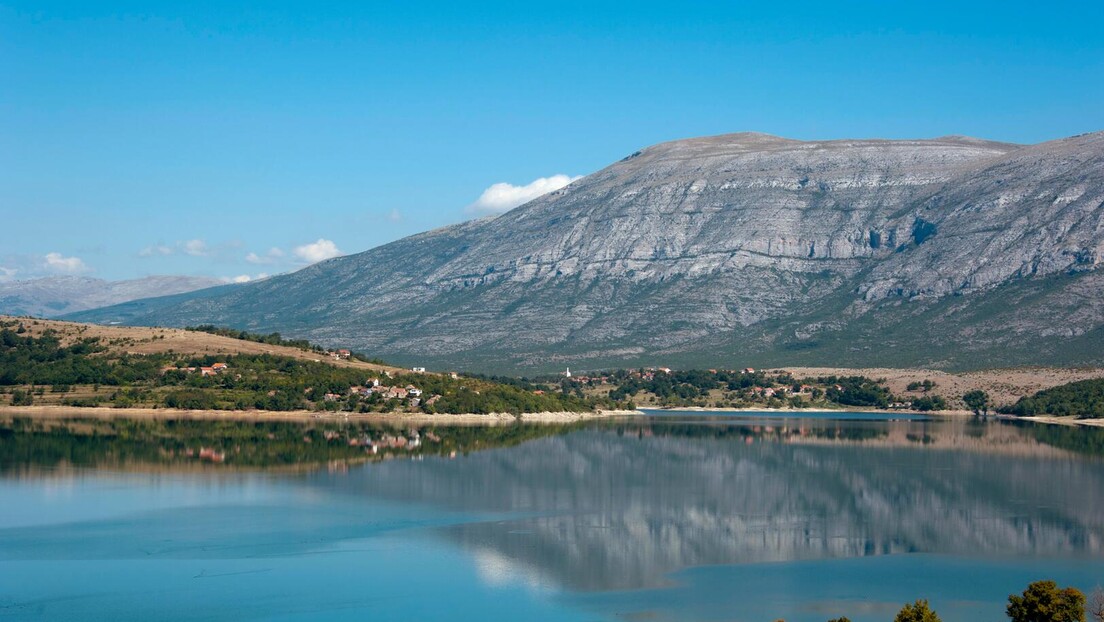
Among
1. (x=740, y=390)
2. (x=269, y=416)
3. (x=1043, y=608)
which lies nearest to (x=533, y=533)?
(x=1043, y=608)

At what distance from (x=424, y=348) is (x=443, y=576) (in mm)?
157221

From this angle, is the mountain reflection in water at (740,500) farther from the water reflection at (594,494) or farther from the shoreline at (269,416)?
the shoreline at (269,416)

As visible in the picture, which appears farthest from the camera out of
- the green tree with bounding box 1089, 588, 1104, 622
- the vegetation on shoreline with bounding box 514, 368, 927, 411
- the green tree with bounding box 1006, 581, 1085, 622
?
the vegetation on shoreline with bounding box 514, 368, 927, 411

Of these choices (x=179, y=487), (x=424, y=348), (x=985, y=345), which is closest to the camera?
(x=179, y=487)

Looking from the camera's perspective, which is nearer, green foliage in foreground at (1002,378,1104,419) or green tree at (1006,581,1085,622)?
green tree at (1006,581,1085,622)

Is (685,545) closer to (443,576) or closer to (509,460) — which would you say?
(443,576)

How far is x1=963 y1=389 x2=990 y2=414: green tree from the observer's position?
135625 mm

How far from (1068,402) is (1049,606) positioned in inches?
4006

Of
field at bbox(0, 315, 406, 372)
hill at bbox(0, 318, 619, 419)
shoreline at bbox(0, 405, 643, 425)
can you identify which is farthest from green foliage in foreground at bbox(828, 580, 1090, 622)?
field at bbox(0, 315, 406, 372)

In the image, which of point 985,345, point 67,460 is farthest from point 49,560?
point 985,345

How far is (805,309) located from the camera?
196875 millimetres

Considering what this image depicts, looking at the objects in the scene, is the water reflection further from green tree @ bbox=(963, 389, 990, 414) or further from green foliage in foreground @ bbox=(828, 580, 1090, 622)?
green tree @ bbox=(963, 389, 990, 414)

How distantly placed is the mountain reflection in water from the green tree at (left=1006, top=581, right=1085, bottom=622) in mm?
12473

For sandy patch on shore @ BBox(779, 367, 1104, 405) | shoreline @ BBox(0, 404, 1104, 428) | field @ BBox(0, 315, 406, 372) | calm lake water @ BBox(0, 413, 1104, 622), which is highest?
field @ BBox(0, 315, 406, 372)
